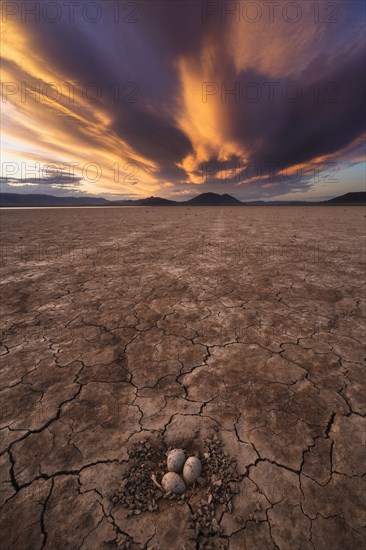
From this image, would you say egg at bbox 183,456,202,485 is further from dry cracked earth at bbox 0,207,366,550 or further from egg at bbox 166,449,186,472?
dry cracked earth at bbox 0,207,366,550

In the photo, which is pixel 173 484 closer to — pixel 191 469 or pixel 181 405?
pixel 191 469

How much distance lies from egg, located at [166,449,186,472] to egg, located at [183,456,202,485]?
0.04m

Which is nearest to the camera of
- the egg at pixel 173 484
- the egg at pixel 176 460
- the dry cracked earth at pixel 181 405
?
the dry cracked earth at pixel 181 405

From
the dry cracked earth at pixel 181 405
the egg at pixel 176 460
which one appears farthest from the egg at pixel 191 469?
the dry cracked earth at pixel 181 405

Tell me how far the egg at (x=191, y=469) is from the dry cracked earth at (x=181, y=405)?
0.14 m

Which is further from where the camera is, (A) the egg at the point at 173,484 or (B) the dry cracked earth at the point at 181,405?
(A) the egg at the point at 173,484

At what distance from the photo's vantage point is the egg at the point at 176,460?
1.70 m

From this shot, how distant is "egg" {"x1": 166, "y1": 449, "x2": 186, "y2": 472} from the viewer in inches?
67.0

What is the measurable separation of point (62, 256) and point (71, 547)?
7426 mm

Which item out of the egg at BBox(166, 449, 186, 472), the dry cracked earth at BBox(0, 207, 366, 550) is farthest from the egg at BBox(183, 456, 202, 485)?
the dry cracked earth at BBox(0, 207, 366, 550)

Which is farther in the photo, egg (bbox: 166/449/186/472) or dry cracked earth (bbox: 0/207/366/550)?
egg (bbox: 166/449/186/472)

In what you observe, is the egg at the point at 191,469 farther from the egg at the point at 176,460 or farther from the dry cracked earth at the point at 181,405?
the dry cracked earth at the point at 181,405

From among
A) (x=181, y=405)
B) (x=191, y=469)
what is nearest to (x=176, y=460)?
(x=191, y=469)

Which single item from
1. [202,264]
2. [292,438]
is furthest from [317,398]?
[202,264]
